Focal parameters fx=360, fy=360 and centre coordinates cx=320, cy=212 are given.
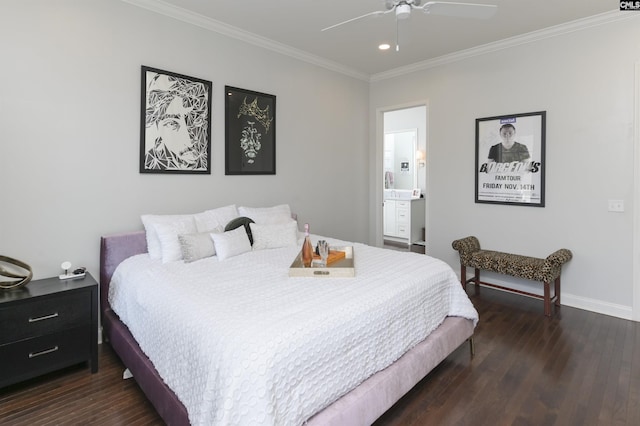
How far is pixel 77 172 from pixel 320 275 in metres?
2.09

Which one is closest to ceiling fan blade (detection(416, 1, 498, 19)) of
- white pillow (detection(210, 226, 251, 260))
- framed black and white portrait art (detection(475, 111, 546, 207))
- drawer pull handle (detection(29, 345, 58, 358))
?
framed black and white portrait art (detection(475, 111, 546, 207))

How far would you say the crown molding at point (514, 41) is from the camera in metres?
3.39

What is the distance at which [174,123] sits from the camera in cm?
331

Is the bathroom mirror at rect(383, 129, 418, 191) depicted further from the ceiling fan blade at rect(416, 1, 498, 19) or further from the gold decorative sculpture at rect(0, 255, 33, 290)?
the gold decorative sculpture at rect(0, 255, 33, 290)

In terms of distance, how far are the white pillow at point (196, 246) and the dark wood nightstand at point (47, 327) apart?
2.11ft

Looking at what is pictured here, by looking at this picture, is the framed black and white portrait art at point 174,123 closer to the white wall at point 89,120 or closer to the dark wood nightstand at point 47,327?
the white wall at point 89,120

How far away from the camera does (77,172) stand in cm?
281

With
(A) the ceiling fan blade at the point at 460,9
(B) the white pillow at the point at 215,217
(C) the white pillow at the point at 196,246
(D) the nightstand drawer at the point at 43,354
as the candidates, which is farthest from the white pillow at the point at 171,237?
(A) the ceiling fan blade at the point at 460,9

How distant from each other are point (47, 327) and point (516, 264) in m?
4.02

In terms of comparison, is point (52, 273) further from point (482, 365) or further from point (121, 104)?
point (482, 365)

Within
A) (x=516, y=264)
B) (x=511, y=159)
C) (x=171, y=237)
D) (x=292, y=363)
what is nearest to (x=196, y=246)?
(x=171, y=237)

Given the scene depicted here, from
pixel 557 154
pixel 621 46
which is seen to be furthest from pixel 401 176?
pixel 621 46

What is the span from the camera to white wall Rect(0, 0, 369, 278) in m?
2.56

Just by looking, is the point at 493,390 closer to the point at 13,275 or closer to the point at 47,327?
the point at 47,327
